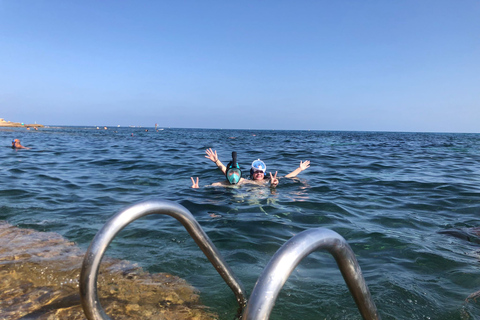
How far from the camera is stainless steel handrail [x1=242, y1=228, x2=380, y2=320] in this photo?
1.00m

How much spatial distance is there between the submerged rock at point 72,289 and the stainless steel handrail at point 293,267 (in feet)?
5.68

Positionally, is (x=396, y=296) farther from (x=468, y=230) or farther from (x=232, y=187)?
(x=232, y=187)

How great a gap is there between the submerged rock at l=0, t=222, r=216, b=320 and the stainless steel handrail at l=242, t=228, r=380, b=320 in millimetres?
1732

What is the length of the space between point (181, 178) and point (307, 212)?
16.0 feet

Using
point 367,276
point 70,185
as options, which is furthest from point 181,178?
point 367,276

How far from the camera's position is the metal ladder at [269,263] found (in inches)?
40.1

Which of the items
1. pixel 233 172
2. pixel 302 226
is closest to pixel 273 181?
pixel 233 172

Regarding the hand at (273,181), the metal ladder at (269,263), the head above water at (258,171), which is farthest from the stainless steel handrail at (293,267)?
the head above water at (258,171)

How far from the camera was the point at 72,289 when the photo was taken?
3.10 metres

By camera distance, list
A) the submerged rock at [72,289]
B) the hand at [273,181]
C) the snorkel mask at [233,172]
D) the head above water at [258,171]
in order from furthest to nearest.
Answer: the head above water at [258,171]
the snorkel mask at [233,172]
the hand at [273,181]
the submerged rock at [72,289]

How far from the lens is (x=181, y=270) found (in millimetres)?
3602

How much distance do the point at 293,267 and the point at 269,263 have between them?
0.09 metres

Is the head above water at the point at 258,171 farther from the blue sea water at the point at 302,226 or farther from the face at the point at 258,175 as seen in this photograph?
the blue sea water at the point at 302,226

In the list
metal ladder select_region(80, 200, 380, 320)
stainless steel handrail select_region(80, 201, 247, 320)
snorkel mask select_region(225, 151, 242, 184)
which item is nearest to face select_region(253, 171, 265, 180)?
snorkel mask select_region(225, 151, 242, 184)
